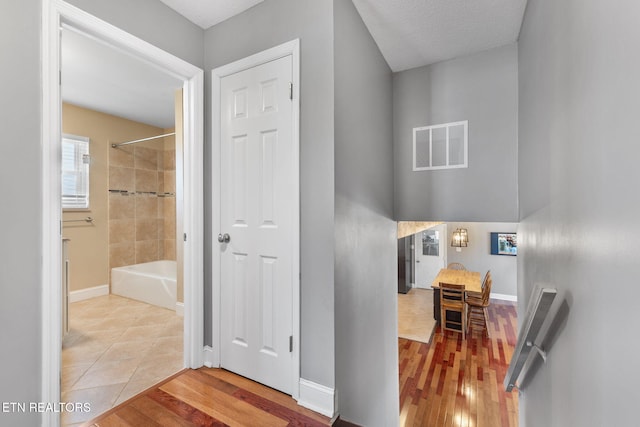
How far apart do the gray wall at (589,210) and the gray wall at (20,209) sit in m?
2.08

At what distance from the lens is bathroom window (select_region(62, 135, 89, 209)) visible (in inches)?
140

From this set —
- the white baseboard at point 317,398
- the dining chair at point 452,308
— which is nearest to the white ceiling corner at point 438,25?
the white baseboard at point 317,398

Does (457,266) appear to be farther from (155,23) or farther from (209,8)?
(155,23)

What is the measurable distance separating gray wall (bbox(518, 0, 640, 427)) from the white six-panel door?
1289 millimetres

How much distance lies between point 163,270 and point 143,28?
349 centimetres

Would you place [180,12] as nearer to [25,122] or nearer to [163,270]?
[25,122]

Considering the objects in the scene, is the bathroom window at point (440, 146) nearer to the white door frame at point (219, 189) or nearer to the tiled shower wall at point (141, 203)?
the white door frame at point (219, 189)

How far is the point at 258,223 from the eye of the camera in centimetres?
189

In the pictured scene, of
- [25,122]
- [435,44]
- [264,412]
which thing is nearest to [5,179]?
[25,122]

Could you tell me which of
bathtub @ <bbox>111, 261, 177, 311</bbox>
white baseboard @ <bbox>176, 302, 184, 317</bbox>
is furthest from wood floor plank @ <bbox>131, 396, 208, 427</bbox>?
bathtub @ <bbox>111, 261, 177, 311</bbox>

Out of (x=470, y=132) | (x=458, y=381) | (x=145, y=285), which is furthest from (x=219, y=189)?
(x=458, y=381)

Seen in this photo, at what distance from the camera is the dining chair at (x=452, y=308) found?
227 inches

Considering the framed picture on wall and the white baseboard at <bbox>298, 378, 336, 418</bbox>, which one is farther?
the framed picture on wall

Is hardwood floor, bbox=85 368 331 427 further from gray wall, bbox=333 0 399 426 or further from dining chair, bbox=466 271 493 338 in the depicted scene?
dining chair, bbox=466 271 493 338
